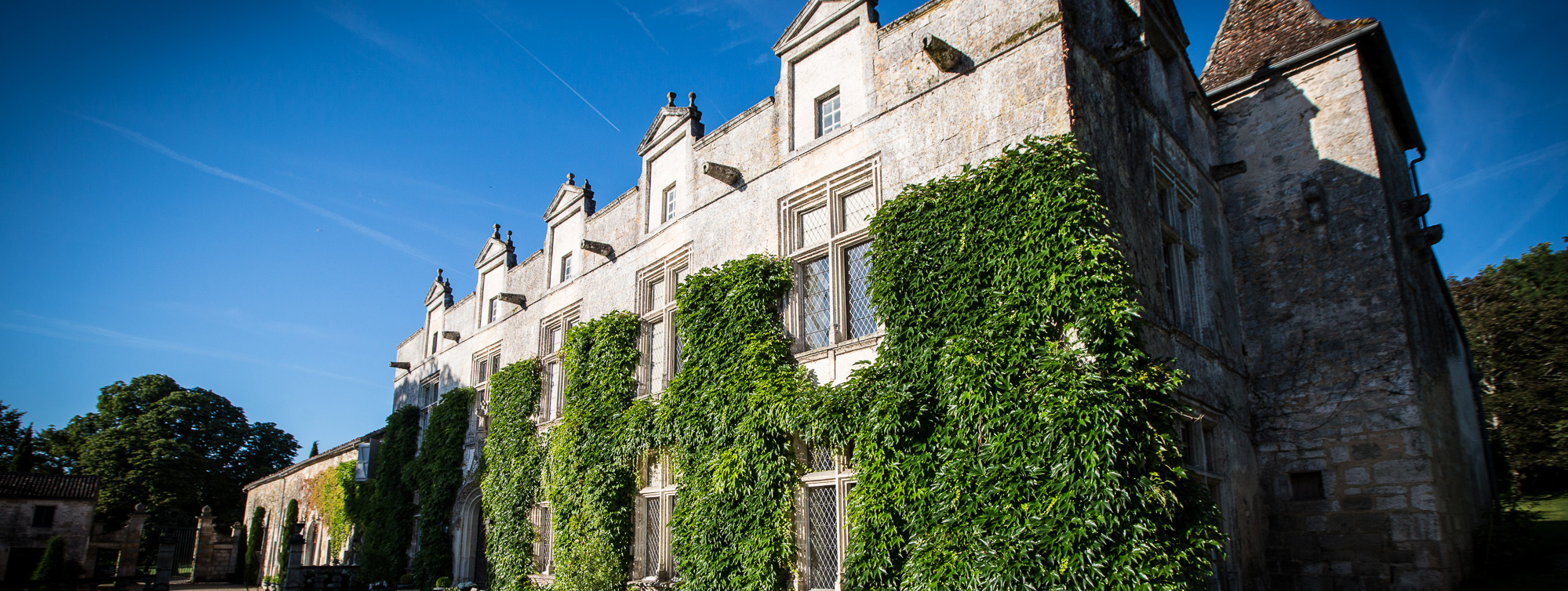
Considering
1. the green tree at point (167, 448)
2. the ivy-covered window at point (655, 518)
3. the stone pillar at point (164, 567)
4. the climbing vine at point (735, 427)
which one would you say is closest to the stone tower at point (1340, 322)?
the climbing vine at point (735, 427)

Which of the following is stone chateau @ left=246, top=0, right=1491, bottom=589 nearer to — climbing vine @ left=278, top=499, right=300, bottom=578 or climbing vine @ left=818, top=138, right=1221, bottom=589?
climbing vine @ left=818, top=138, right=1221, bottom=589

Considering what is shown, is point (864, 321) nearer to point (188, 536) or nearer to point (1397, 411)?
point (1397, 411)

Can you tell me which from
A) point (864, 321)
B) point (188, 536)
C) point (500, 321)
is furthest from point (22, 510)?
point (864, 321)

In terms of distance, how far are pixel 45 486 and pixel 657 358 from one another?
36746 mm

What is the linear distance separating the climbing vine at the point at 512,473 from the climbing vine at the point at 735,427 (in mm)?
5079

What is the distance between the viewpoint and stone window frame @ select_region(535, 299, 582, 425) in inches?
652

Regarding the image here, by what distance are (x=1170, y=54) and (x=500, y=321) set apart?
49.2 feet

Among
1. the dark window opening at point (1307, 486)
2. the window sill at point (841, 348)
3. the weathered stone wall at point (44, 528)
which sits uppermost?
the window sill at point (841, 348)

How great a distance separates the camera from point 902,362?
29.8ft

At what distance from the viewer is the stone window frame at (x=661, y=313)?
534 inches

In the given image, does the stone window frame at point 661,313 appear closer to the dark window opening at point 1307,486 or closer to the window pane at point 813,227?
the window pane at point 813,227

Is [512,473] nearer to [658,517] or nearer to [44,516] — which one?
[658,517]

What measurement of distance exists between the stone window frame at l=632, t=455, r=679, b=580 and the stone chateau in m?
0.04

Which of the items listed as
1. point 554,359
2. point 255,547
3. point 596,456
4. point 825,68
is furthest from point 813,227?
point 255,547
